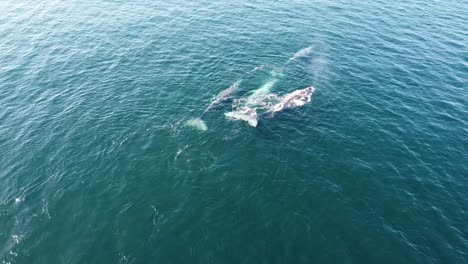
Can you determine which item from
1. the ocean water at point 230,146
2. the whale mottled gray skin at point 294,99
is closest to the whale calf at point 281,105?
the whale mottled gray skin at point 294,99

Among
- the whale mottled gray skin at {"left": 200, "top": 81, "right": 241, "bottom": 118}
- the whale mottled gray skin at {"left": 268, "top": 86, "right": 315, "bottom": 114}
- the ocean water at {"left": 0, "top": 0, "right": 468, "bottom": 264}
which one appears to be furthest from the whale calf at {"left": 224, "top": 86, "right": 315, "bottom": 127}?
the whale mottled gray skin at {"left": 200, "top": 81, "right": 241, "bottom": 118}

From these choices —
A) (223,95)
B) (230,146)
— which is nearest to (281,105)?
(223,95)

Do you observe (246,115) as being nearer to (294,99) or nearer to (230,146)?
(230,146)

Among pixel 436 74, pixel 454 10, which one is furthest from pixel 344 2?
pixel 436 74

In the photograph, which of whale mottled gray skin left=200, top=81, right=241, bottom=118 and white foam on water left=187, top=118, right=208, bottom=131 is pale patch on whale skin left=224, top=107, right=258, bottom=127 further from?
white foam on water left=187, top=118, right=208, bottom=131

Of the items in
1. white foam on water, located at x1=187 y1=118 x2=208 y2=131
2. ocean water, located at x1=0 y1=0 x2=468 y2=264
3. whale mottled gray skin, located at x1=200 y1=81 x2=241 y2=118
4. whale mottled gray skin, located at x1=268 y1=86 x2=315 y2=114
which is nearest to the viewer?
ocean water, located at x1=0 y1=0 x2=468 y2=264

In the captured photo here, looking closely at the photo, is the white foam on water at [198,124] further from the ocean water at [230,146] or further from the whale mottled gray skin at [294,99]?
the whale mottled gray skin at [294,99]

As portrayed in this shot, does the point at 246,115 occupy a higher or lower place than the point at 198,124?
higher
